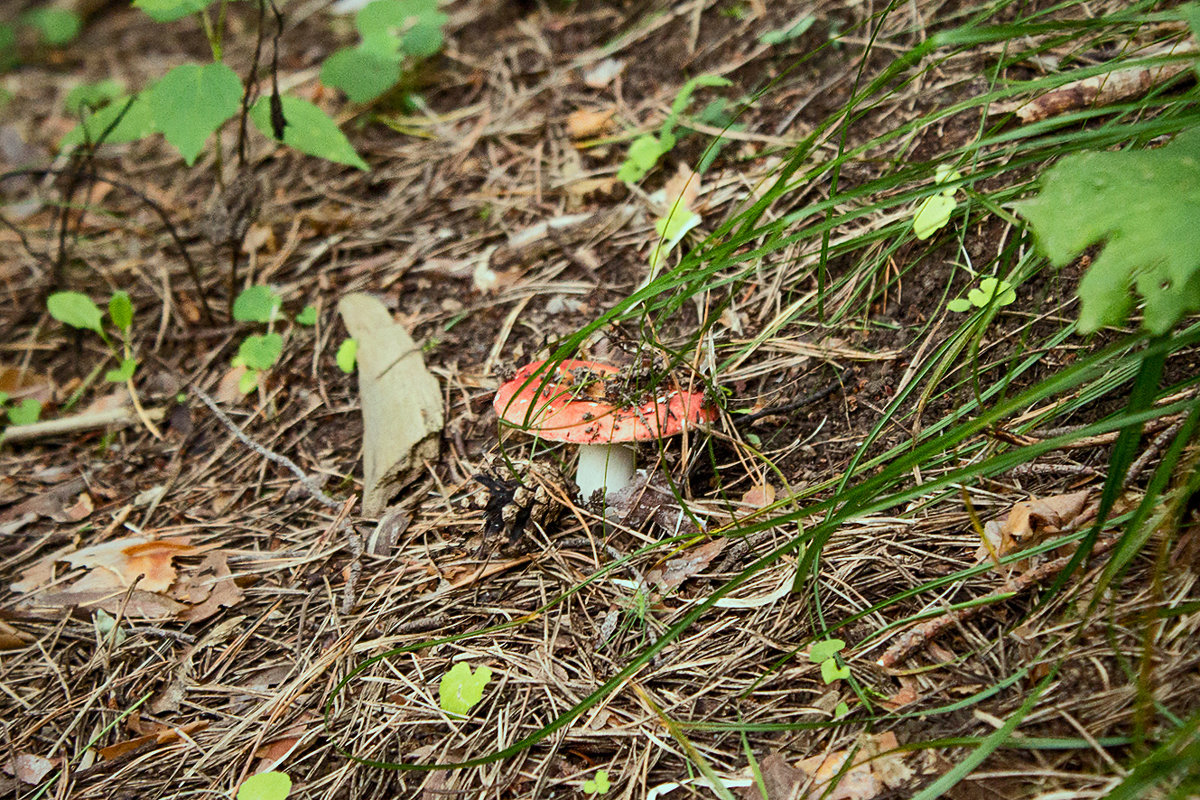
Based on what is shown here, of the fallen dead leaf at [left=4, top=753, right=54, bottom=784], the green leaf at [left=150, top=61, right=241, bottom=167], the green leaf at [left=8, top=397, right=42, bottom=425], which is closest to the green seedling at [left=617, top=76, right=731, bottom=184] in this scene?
the green leaf at [left=150, top=61, right=241, bottom=167]

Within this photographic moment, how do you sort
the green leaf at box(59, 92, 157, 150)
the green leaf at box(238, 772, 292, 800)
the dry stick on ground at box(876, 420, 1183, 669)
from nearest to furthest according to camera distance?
the dry stick on ground at box(876, 420, 1183, 669) < the green leaf at box(238, 772, 292, 800) < the green leaf at box(59, 92, 157, 150)

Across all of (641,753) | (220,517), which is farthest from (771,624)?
(220,517)

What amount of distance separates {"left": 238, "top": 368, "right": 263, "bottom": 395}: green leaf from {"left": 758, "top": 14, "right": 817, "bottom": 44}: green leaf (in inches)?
77.4

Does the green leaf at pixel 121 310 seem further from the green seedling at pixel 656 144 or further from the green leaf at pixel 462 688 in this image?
the green leaf at pixel 462 688

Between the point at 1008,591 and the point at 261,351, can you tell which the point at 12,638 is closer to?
the point at 261,351

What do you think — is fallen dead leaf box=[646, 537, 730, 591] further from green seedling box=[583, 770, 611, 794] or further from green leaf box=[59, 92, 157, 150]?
green leaf box=[59, 92, 157, 150]

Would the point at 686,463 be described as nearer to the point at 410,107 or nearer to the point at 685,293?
the point at 685,293

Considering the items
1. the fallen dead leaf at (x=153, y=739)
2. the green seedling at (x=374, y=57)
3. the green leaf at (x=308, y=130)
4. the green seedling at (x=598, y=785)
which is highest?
the green seedling at (x=374, y=57)

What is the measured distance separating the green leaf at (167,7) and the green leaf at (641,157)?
1352 mm

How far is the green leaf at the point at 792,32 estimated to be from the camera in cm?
272

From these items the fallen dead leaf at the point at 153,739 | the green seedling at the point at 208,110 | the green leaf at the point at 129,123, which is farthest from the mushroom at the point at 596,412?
the green leaf at the point at 129,123

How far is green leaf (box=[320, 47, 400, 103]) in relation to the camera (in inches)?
127

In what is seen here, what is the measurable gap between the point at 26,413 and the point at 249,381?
795mm

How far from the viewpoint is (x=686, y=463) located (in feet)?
6.45
